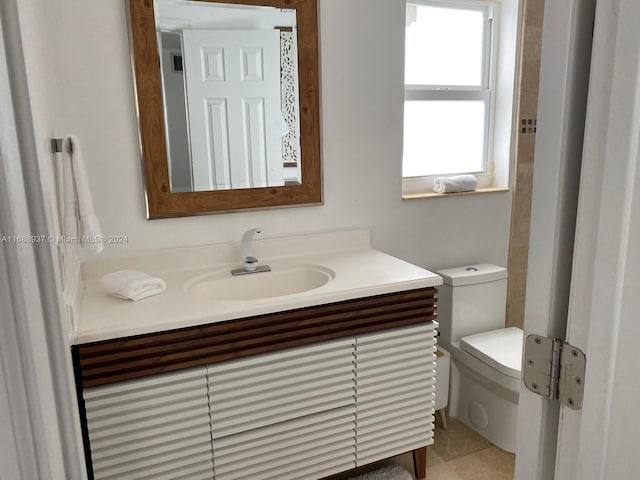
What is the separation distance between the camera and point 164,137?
1.88 m

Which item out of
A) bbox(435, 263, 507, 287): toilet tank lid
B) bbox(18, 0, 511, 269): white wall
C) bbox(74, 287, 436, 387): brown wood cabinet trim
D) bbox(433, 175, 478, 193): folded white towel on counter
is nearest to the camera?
bbox(74, 287, 436, 387): brown wood cabinet trim

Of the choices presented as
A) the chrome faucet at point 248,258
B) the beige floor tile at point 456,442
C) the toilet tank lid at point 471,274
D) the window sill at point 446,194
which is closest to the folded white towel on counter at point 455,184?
the window sill at point 446,194

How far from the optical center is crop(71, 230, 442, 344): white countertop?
1.45m

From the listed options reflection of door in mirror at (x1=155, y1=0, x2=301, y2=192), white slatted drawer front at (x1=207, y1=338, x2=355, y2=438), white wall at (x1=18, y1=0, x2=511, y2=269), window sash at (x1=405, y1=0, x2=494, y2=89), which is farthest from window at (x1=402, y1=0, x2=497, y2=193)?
white slatted drawer front at (x1=207, y1=338, x2=355, y2=438)

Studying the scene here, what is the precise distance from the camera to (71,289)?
1.41m

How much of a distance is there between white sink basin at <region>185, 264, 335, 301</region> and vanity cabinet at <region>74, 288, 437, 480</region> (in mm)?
307

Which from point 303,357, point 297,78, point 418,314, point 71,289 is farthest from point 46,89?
point 418,314

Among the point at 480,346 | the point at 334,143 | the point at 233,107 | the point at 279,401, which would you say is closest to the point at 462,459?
the point at 480,346

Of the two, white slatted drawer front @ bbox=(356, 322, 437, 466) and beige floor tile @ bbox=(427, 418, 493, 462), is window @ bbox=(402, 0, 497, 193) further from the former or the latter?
beige floor tile @ bbox=(427, 418, 493, 462)

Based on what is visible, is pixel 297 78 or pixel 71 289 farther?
pixel 297 78

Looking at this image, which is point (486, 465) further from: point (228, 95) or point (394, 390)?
point (228, 95)

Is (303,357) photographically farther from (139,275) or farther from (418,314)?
(139,275)

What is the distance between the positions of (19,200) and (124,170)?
129 cm

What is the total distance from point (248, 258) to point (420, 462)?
3.56ft
